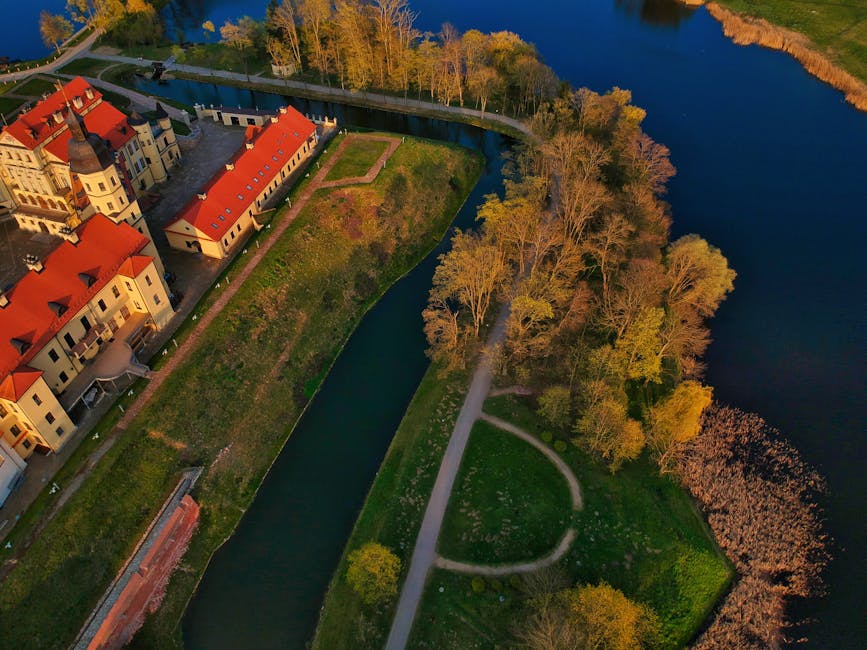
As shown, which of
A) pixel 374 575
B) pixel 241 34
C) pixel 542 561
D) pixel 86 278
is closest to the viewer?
pixel 374 575

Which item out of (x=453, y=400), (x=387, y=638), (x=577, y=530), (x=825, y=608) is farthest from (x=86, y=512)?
(x=825, y=608)

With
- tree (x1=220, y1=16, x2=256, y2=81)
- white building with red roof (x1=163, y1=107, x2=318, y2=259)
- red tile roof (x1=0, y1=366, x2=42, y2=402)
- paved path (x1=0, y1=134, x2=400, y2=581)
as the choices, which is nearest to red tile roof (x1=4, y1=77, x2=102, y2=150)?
white building with red roof (x1=163, y1=107, x2=318, y2=259)

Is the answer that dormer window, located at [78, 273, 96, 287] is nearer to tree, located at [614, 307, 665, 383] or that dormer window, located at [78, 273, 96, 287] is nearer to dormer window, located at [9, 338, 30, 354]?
dormer window, located at [9, 338, 30, 354]

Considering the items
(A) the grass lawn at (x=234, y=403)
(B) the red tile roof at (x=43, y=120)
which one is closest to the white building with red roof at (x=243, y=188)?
(A) the grass lawn at (x=234, y=403)

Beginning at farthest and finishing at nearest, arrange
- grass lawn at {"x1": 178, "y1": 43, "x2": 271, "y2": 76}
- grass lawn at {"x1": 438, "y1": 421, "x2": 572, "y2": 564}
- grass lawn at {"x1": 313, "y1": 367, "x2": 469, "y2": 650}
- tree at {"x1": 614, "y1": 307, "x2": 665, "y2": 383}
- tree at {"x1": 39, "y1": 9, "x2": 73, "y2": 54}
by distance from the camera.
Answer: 1. grass lawn at {"x1": 178, "y1": 43, "x2": 271, "y2": 76}
2. tree at {"x1": 39, "y1": 9, "x2": 73, "y2": 54}
3. tree at {"x1": 614, "y1": 307, "x2": 665, "y2": 383}
4. grass lawn at {"x1": 438, "y1": 421, "x2": 572, "y2": 564}
5. grass lawn at {"x1": 313, "y1": 367, "x2": 469, "y2": 650}

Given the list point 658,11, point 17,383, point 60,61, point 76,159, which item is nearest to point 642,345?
point 17,383

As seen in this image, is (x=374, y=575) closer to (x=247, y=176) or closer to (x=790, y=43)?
(x=247, y=176)

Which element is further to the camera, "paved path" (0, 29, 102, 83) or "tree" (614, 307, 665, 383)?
"paved path" (0, 29, 102, 83)
